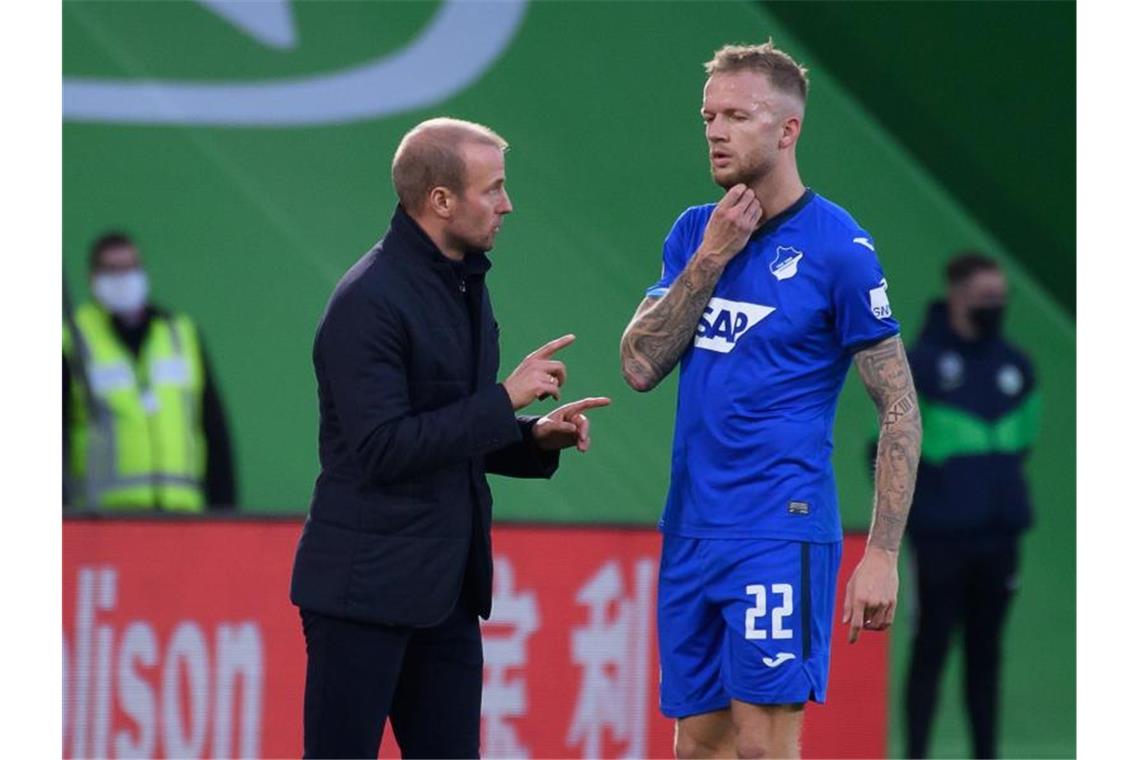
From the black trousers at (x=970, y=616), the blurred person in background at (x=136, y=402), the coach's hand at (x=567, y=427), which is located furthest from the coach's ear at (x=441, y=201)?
the blurred person in background at (x=136, y=402)

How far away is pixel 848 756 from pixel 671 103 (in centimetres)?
285

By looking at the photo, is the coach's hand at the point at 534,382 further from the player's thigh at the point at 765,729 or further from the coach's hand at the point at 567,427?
the player's thigh at the point at 765,729

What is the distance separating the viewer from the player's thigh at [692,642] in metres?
3.53

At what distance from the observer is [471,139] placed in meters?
3.37

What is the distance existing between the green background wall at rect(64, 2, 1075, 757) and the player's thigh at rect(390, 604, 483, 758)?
3.36 m

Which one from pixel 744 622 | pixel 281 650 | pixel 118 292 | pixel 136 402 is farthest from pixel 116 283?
pixel 744 622

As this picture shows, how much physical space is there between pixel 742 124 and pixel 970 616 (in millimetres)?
3266

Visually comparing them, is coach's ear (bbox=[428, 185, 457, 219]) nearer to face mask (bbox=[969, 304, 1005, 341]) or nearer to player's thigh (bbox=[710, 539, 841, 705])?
player's thigh (bbox=[710, 539, 841, 705])

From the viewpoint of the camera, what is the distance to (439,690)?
11.0 feet

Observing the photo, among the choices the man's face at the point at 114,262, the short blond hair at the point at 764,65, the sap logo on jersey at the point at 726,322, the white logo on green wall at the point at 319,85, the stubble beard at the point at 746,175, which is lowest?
the sap logo on jersey at the point at 726,322

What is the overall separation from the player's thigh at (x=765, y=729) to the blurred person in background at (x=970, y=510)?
289 cm

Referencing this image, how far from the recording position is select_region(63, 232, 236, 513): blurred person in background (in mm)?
6629

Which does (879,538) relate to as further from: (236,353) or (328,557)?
(236,353)

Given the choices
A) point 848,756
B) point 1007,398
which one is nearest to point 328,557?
point 848,756
